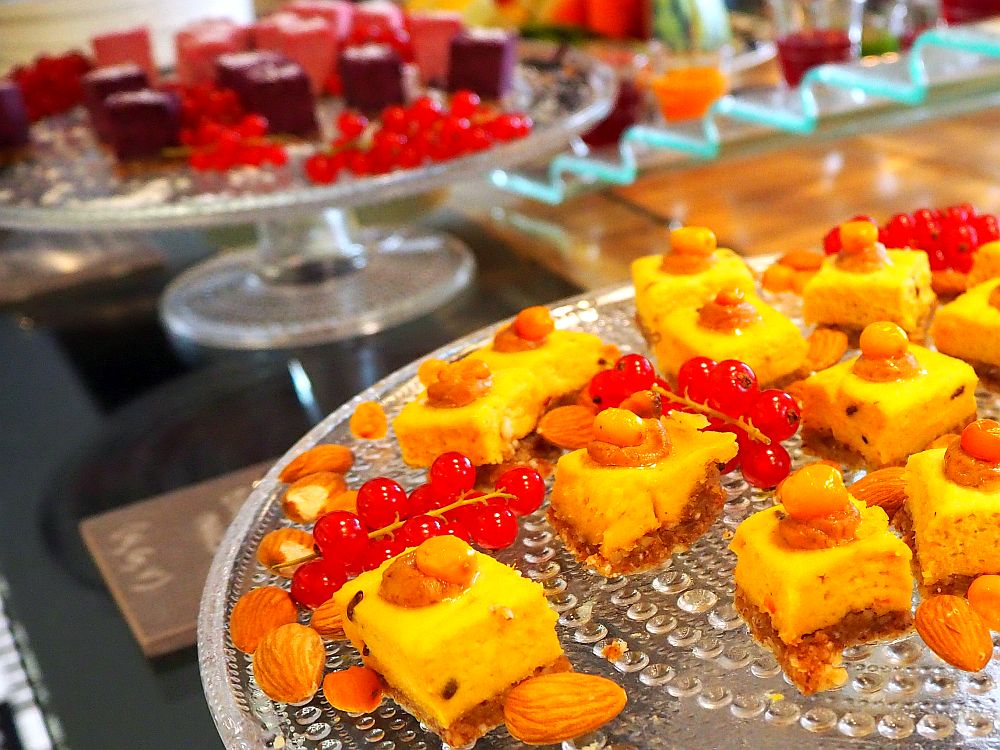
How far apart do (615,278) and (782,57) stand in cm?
44

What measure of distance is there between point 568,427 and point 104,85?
1.30m

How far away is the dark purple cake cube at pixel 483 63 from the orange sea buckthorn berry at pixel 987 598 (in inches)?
54.5

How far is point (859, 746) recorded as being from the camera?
67 cm

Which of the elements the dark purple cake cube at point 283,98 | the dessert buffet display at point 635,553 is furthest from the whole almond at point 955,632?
the dark purple cake cube at point 283,98

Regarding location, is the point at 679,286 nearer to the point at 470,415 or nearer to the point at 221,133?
the point at 470,415

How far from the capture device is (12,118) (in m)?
1.85

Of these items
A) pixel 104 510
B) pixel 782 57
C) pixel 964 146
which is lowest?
pixel 104 510

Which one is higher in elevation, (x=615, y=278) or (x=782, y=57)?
(x=782, y=57)

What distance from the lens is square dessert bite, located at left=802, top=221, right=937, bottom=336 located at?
42.9 inches

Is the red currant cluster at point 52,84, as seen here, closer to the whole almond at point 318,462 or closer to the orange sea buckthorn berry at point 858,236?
the whole almond at point 318,462

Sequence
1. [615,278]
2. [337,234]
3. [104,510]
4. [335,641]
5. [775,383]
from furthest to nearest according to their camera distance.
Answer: [337,234] < [615,278] < [104,510] < [775,383] < [335,641]

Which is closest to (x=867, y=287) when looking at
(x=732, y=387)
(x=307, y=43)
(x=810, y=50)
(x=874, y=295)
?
(x=874, y=295)

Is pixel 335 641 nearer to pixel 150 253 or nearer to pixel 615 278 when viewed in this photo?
pixel 615 278

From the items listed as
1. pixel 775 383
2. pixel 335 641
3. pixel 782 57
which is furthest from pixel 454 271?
pixel 335 641
